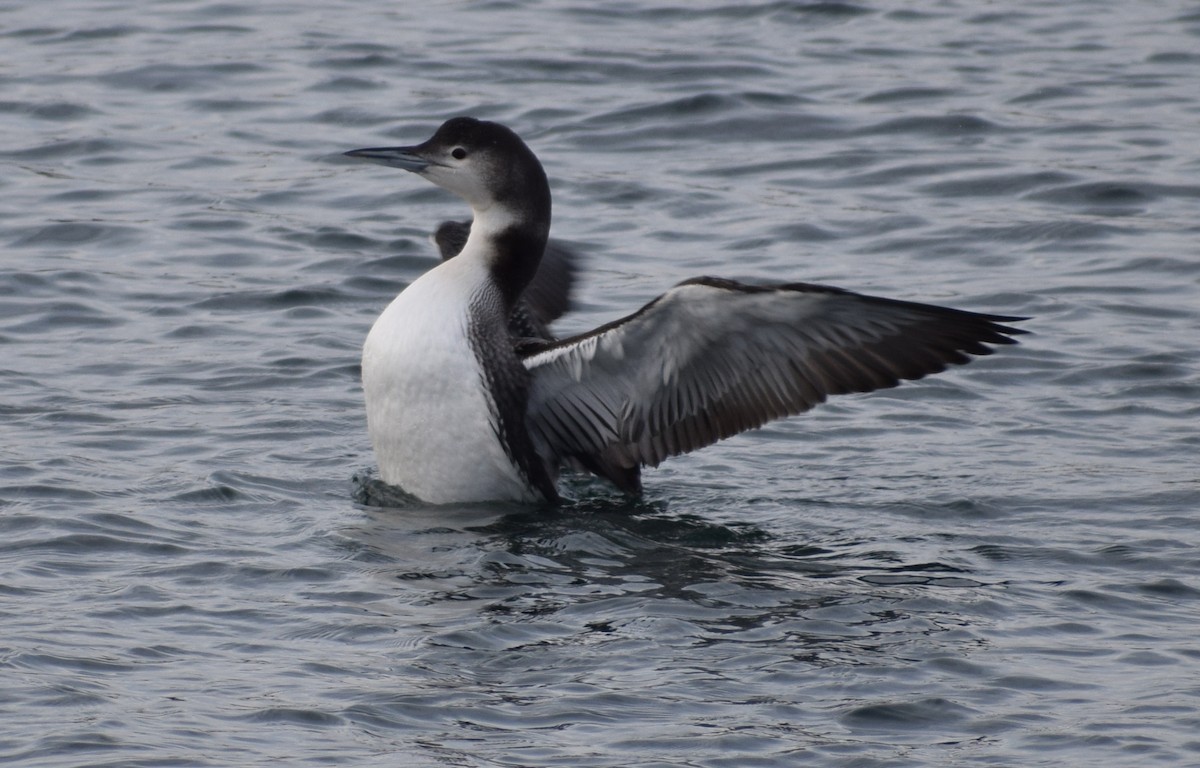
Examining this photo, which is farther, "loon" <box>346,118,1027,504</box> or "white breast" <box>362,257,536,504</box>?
"white breast" <box>362,257,536,504</box>

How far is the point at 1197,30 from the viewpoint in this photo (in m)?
13.5

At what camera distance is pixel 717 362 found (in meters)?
6.30

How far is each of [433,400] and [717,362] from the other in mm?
928

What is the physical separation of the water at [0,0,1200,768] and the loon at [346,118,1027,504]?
243 millimetres

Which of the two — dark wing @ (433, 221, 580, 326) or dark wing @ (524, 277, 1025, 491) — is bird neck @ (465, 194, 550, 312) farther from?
dark wing @ (433, 221, 580, 326)

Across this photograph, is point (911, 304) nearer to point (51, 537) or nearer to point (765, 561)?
point (765, 561)

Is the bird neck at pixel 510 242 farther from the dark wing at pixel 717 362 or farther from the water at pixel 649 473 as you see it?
the water at pixel 649 473

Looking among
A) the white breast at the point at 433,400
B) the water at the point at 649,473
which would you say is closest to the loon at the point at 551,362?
the white breast at the point at 433,400

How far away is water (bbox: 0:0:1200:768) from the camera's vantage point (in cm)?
486

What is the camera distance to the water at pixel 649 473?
486cm

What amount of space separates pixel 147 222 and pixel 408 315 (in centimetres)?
378

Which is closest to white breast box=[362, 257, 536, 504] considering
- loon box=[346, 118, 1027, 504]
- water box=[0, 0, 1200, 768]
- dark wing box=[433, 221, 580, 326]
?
loon box=[346, 118, 1027, 504]

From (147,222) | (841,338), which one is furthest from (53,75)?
(841,338)

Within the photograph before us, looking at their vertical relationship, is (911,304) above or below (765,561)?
above
